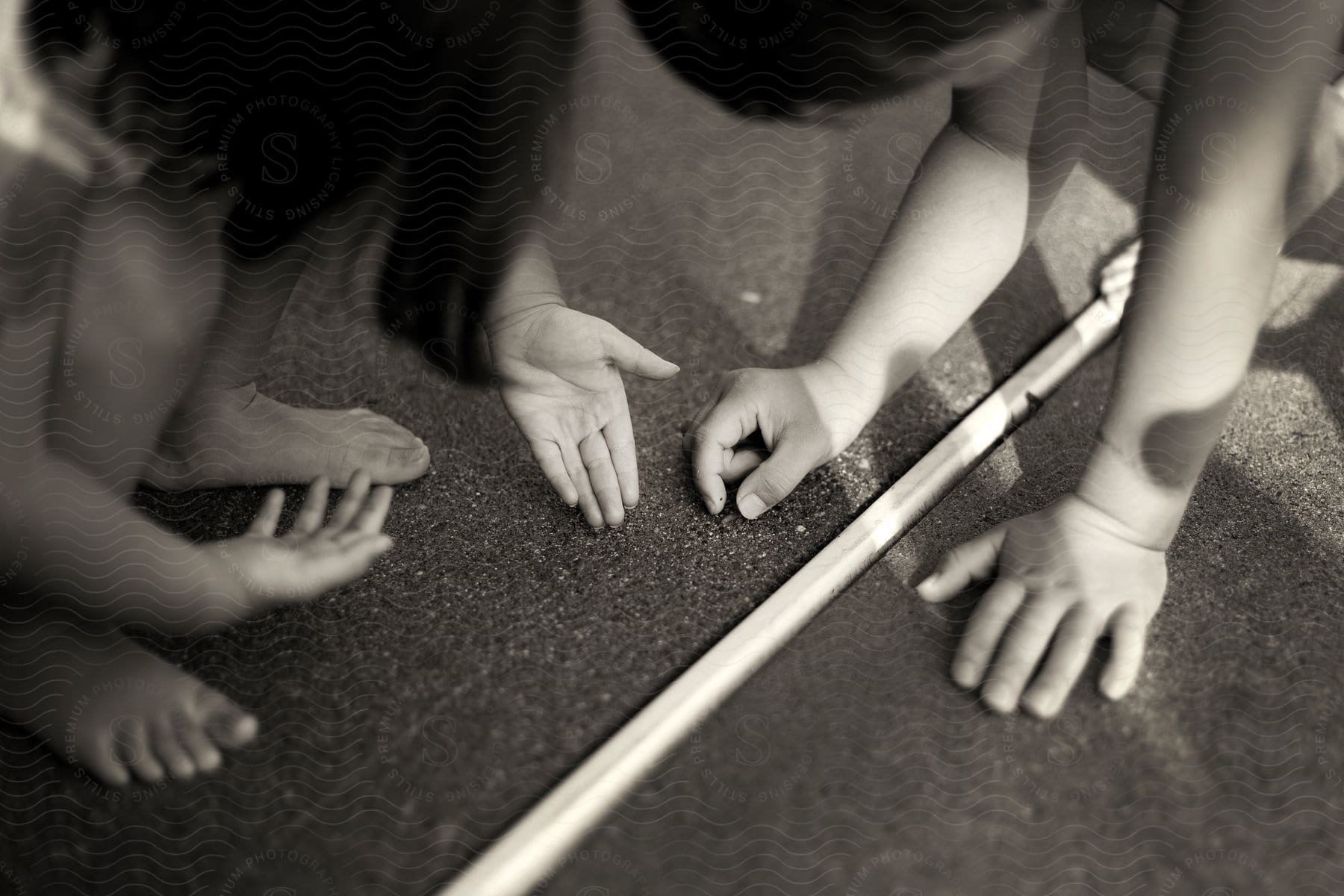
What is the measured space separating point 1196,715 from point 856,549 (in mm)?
161

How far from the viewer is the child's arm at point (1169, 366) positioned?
1.24 ft

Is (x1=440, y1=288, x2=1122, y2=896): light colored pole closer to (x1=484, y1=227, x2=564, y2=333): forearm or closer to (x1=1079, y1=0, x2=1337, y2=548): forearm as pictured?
(x1=1079, y1=0, x2=1337, y2=548): forearm

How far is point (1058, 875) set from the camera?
37cm

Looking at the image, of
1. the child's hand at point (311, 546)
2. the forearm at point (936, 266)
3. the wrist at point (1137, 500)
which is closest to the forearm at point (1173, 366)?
the wrist at point (1137, 500)

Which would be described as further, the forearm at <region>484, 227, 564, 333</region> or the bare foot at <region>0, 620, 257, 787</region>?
the forearm at <region>484, 227, 564, 333</region>

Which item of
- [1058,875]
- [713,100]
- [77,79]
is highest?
[77,79]

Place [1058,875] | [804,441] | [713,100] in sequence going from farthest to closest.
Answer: [713,100] → [804,441] → [1058,875]

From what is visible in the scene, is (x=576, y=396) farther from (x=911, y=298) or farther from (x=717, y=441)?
(x=911, y=298)

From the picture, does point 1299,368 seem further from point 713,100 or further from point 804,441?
point 713,100

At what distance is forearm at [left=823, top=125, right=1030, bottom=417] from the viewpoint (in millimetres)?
538

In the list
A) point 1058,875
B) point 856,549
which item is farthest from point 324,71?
point 1058,875

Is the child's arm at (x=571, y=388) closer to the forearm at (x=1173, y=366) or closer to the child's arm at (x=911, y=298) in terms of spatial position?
the child's arm at (x=911, y=298)

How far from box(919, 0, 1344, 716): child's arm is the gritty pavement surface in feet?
0.05

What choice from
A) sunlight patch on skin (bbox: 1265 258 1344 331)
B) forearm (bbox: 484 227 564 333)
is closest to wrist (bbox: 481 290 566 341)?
forearm (bbox: 484 227 564 333)
